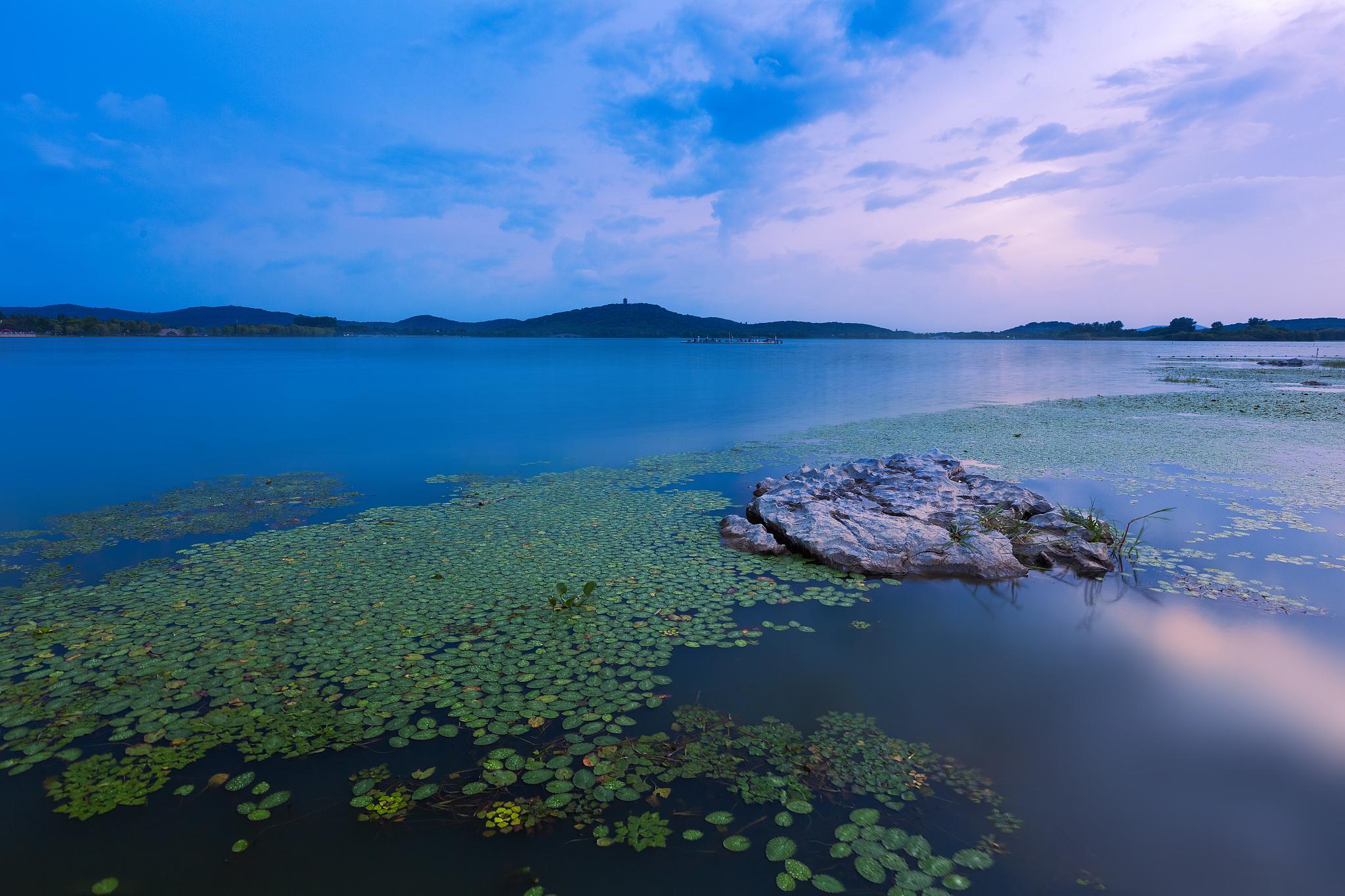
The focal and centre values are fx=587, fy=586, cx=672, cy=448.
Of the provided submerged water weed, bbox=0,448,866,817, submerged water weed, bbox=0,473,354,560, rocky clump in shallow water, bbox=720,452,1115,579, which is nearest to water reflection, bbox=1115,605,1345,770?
rocky clump in shallow water, bbox=720,452,1115,579

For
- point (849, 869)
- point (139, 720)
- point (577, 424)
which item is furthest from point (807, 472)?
point (577, 424)

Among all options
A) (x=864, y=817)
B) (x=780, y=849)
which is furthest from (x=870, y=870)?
(x=780, y=849)

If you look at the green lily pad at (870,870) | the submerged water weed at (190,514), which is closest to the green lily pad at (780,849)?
the green lily pad at (870,870)

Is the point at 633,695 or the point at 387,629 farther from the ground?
the point at 387,629

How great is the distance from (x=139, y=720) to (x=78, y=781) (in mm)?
639

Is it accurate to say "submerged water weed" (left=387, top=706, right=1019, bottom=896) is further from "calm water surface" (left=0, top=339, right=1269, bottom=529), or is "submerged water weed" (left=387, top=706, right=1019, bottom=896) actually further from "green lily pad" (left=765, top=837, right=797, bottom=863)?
"calm water surface" (left=0, top=339, right=1269, bottom=529)

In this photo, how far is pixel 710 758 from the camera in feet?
14.7

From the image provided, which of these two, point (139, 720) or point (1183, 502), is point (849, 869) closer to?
point (139, 720)

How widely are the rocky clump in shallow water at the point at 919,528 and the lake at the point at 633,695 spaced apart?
0.44 m

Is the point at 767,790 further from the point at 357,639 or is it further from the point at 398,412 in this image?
the point at 398,412

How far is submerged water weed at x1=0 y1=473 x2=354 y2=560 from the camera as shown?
901cm

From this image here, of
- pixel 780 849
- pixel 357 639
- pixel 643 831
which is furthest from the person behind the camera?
pixel 357 639

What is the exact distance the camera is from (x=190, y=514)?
1055 cm

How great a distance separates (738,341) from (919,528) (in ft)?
597
